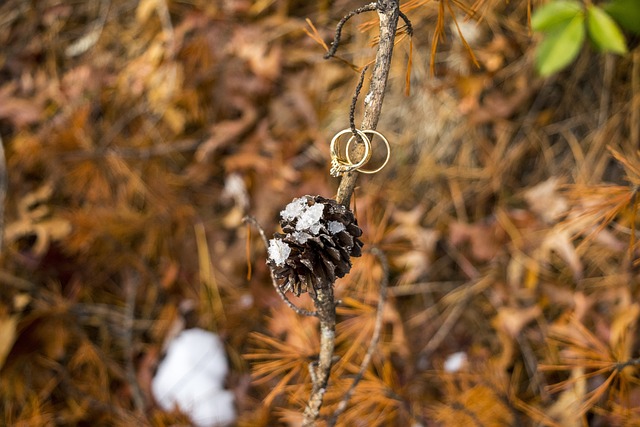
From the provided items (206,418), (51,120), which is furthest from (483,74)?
(51,120)

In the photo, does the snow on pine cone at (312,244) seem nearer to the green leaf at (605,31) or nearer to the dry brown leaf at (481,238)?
the green leaf at (605,31)

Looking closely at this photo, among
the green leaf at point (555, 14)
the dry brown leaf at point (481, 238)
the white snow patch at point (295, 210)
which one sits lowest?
the dry brown leaf at point (481, 238)

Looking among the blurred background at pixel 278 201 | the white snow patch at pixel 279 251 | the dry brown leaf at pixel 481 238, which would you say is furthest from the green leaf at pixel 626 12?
the white snow patch at pixel 279 251

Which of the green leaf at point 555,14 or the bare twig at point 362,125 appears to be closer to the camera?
the bare twig at point 362,125

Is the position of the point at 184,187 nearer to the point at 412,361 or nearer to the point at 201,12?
the point at 201,12

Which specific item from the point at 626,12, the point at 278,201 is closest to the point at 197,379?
the point at 278,201

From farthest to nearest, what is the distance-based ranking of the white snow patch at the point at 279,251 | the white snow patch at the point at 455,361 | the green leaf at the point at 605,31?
the white snow patch at the point at 455,361
the green leaf at the point at 605,31
the white snow patch at the point at 279,251

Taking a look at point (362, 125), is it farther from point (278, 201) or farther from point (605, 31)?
point (278, 201)
